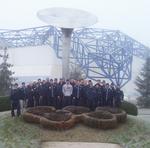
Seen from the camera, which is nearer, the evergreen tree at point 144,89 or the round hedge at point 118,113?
the round hedge at point 118,113

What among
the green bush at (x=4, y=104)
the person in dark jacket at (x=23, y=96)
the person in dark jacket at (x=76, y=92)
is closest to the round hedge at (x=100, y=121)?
the person in dark jacket at (x=76, y=92)

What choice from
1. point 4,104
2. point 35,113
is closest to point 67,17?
point 4,104

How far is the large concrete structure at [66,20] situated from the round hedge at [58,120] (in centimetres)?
656

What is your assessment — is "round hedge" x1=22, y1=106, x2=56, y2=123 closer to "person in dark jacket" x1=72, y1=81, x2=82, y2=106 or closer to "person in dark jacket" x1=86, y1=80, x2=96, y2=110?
"person in dark jacket" x1=72, y1=81, x2=82, y2=106

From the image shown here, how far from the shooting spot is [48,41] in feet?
214

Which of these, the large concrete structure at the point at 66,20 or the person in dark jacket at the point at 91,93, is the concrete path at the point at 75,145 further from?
the large concrete structure at the point at 66,20

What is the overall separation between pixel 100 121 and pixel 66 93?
2.84m

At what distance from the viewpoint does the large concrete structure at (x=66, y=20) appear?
21516 millimetres

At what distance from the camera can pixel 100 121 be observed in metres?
14.7

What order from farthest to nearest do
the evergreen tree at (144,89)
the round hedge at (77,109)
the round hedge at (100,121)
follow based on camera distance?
the evergreen tree at (144,89) → the round hedge at (77,109) → the round hedge at (100,121)

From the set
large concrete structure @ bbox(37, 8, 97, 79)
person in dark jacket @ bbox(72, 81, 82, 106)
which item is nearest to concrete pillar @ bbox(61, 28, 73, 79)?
large concrete structure @ bbox(37, 8, 97, 79)

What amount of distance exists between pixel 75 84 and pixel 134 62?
5782 cm

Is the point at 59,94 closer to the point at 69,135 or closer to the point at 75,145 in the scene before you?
the point at 69,135

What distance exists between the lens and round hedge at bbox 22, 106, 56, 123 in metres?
15.0
